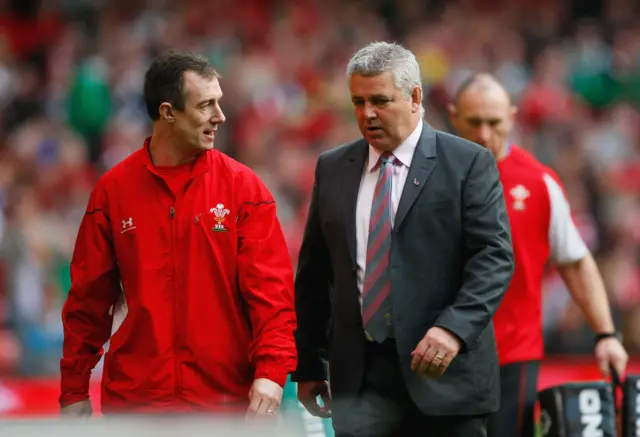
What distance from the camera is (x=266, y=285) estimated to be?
4.62 m

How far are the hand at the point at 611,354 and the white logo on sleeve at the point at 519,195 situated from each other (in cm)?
76

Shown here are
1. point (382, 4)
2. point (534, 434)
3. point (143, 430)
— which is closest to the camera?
point (143, 430)

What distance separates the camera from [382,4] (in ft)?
50.7

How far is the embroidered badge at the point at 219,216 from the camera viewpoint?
4656 mm

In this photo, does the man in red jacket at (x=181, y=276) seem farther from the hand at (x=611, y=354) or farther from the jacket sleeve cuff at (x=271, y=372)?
the hand at (x=611, y=354)

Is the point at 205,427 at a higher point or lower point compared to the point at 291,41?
lower

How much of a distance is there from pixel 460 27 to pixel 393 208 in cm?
1051

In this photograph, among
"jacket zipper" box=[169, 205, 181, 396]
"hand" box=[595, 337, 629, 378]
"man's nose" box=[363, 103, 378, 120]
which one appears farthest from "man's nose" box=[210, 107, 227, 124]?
"hand" box=[595, 337, 629, 378]

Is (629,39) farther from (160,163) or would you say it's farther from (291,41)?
(160,163)

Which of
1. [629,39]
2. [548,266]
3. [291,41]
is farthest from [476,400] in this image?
[629,39]

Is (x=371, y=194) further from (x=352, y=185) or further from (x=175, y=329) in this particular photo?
(x=175, y=329)

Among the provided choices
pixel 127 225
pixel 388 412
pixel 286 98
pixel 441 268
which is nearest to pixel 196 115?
pixel 127 225

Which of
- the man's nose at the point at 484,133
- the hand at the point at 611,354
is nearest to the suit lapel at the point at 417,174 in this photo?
the man's nose at the point at 484,133

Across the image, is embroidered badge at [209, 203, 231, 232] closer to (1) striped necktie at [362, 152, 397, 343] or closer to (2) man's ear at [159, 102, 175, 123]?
(2) man's ear at [159, 102, 175, 123]
